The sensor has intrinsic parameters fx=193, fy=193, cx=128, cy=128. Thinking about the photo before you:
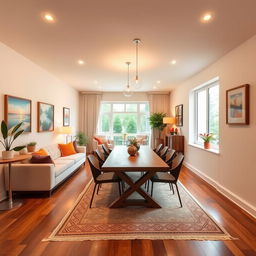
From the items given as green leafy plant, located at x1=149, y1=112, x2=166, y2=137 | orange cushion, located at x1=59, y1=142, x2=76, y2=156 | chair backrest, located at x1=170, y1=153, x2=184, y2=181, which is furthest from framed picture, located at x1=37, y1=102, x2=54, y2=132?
green leafy plant, located at x1=149, y1=112, x2=166, y2=137

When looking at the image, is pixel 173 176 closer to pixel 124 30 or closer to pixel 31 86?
pixel 124 30

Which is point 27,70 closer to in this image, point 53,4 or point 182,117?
point 53,4

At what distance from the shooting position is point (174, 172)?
10.7 ft

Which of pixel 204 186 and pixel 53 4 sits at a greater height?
pixel 53 4

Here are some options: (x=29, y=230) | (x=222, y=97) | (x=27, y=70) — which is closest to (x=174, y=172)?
(x=222, y=97)

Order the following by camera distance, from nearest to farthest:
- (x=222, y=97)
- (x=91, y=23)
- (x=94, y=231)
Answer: (x=94, y=231)
(x=91, y=23)
(x=222, y=97)

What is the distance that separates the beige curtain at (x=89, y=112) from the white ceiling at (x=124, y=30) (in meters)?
3.87

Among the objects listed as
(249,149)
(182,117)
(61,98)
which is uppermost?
(61,98)

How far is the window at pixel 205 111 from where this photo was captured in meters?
4.68

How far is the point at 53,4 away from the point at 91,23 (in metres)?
0.56

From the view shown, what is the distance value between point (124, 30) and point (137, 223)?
2770 millimetres

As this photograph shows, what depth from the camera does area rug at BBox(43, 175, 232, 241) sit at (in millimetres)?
2321

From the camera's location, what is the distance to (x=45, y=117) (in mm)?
5055

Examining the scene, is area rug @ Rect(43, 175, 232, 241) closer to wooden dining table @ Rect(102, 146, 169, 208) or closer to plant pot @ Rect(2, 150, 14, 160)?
wooden dining table @ Rect(102, 146, 169, 208)
